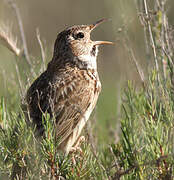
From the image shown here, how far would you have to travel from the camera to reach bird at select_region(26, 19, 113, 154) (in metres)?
4.32

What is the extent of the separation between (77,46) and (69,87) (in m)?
0.62

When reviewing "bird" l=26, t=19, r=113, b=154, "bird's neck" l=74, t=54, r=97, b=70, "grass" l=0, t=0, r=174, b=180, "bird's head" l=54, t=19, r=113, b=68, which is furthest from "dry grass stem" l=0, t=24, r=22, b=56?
"grass" l=0, t=0, r=174, b=180

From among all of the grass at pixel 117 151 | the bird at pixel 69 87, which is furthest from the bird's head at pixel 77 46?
the grass at pixel 117 151

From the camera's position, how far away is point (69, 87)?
15.1 ft

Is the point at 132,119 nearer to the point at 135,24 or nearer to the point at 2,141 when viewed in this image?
the point at 2,141

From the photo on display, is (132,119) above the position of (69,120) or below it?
above

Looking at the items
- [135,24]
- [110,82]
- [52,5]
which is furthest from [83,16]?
[135,24]

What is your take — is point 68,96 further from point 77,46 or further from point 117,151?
point 117,151

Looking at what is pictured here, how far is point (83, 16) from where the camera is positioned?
1383cm

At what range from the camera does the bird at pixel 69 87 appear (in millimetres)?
4324

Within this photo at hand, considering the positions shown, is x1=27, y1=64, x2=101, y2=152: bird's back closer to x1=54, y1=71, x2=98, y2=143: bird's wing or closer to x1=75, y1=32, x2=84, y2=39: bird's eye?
x1=54, y1=71, x2=98, y2=143: bird's wing

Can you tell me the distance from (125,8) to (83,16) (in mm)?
9272

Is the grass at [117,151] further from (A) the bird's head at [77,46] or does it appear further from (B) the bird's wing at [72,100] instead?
(A) the bird's head at [77,46]

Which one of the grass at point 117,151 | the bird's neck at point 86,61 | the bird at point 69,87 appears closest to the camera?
the grass at point 117,151
